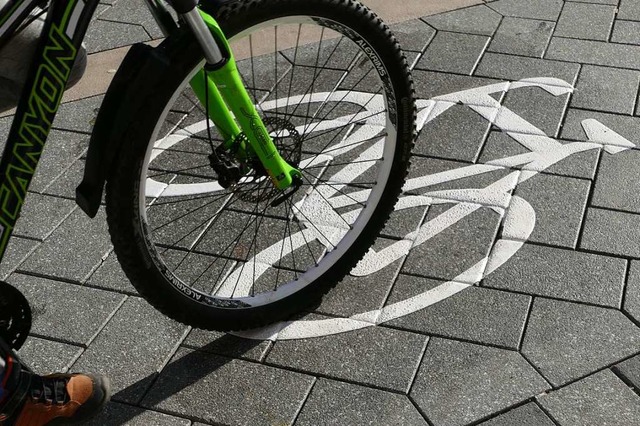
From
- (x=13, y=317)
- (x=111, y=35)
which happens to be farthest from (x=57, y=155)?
(x=13, y=317)

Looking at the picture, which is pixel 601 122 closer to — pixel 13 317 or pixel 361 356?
pixel 361 356

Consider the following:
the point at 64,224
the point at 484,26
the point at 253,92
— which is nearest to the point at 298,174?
the point at 64,224

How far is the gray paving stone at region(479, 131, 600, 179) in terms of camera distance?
12.2 ft

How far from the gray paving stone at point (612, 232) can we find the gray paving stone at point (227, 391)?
1199mm

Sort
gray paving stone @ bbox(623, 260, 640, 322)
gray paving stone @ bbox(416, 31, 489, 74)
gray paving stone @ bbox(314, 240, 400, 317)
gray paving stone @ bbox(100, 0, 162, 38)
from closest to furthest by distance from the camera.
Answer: gray paving stone @ bbox(623, 260, 640, 322) → gray paving stone @ bbox(314, 240, 400, 317) → gray paving stone @ bbox(416, 31, 489, 74) → gray paving stone @ bbox(100, 0, 162, 38)

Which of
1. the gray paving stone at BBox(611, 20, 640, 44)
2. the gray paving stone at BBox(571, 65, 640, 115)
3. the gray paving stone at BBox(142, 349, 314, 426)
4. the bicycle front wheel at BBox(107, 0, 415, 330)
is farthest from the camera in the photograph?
the gray paving stone at BBox(611, 20, 640, 44)

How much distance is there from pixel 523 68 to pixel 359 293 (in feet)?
5.68

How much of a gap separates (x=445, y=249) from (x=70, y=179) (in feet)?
5.26

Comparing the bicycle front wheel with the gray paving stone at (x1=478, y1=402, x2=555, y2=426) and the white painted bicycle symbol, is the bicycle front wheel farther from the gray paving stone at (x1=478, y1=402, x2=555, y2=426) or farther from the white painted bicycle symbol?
the gray paving stone at (x1=478, y1=402, x2=555, y2=426)

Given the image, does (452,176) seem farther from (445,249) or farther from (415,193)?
(445,249)

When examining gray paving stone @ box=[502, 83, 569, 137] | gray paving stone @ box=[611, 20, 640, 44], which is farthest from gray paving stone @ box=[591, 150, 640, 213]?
gray paving stone @ box=[611, 20, 640, 44]

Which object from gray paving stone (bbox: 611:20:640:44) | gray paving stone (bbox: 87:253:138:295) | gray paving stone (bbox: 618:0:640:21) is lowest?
gray paving stone (bbox: 618:0:640:21)

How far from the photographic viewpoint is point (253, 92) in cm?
432

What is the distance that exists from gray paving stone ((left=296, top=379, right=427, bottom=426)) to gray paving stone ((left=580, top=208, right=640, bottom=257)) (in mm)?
1021
